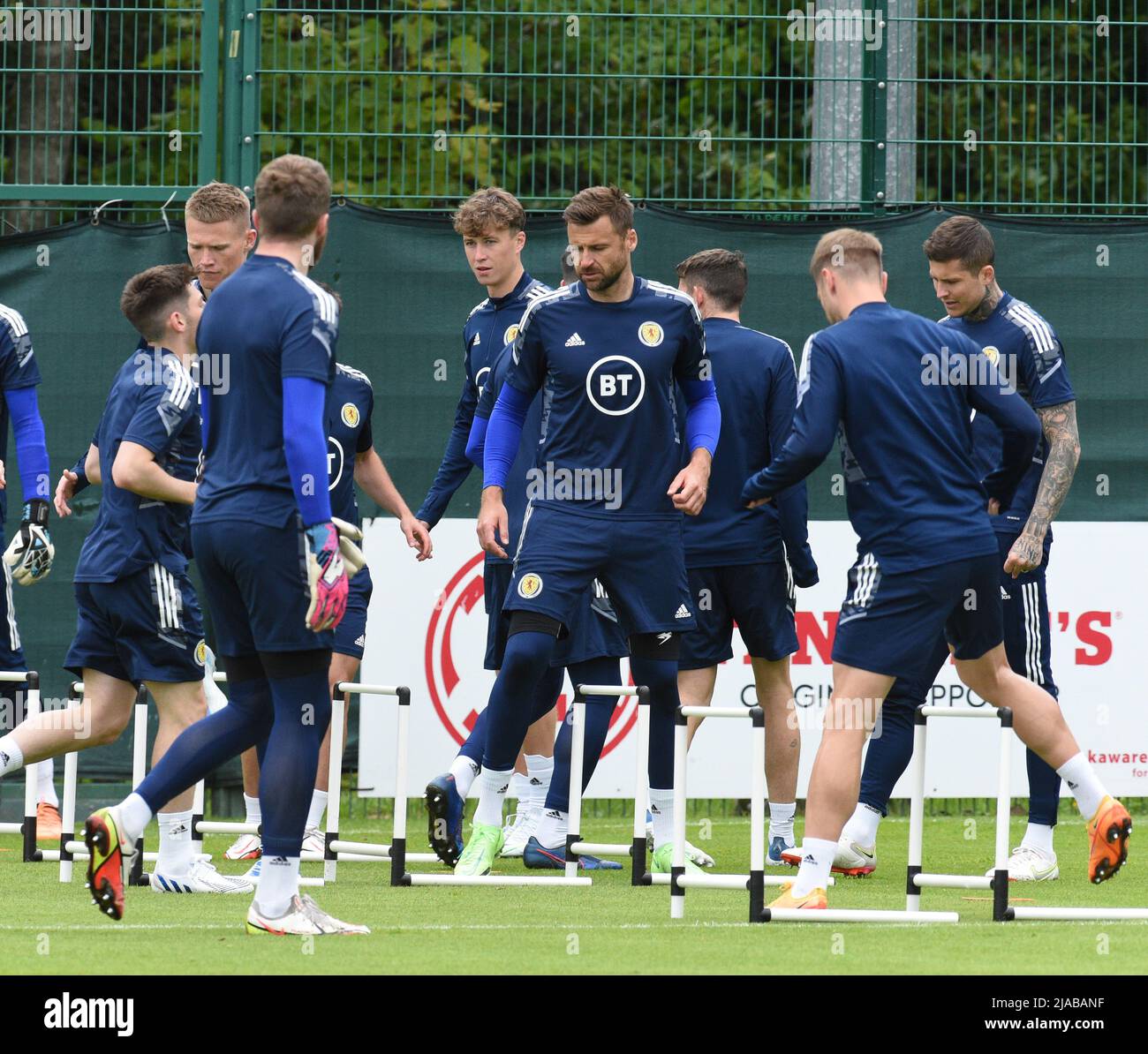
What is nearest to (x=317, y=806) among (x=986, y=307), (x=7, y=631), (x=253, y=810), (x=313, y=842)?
(x=313, y=842)

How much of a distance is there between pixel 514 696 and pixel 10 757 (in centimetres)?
190

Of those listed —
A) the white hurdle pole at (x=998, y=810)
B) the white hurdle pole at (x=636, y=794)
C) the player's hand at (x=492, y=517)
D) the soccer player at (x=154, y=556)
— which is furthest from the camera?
the player's hand at (x=492, y=517)

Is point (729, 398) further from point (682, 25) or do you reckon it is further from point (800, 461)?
point (682, 25)

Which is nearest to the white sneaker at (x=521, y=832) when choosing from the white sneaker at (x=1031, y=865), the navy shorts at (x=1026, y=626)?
the navy shorts at (x=1026, y=626)

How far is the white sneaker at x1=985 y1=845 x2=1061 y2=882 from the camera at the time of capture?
7312 millimetres

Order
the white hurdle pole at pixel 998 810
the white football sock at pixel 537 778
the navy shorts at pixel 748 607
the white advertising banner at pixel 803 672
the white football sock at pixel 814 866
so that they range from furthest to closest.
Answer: the white advertising banner at pixel 803 672 → the white football sock at pixel 537 778 → the navy shorts at pixel 748 607 → the white football sock at pixel 814 866 → the white hurdle pole at pixel 998 810

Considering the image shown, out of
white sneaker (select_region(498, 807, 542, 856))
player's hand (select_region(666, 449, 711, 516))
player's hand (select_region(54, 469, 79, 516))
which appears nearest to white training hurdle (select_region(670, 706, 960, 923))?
player's hand (select_region(666, 449, 711, 516))

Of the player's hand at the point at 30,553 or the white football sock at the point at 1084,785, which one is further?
the player's hand at the point at 30,553

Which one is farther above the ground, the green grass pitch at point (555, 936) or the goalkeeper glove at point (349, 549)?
the goalkeeper glove at point (349, 549)

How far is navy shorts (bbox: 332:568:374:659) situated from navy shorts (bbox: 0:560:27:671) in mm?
1420

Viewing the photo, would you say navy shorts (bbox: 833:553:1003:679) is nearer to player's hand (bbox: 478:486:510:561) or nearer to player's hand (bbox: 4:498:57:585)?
player's hand (bbox: 478:486:510:561)

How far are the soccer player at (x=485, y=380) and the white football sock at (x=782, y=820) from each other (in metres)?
0.92

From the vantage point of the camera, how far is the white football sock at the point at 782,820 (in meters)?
7.98

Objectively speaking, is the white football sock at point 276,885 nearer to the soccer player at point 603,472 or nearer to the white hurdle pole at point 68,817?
the soccer player at point 603,472
